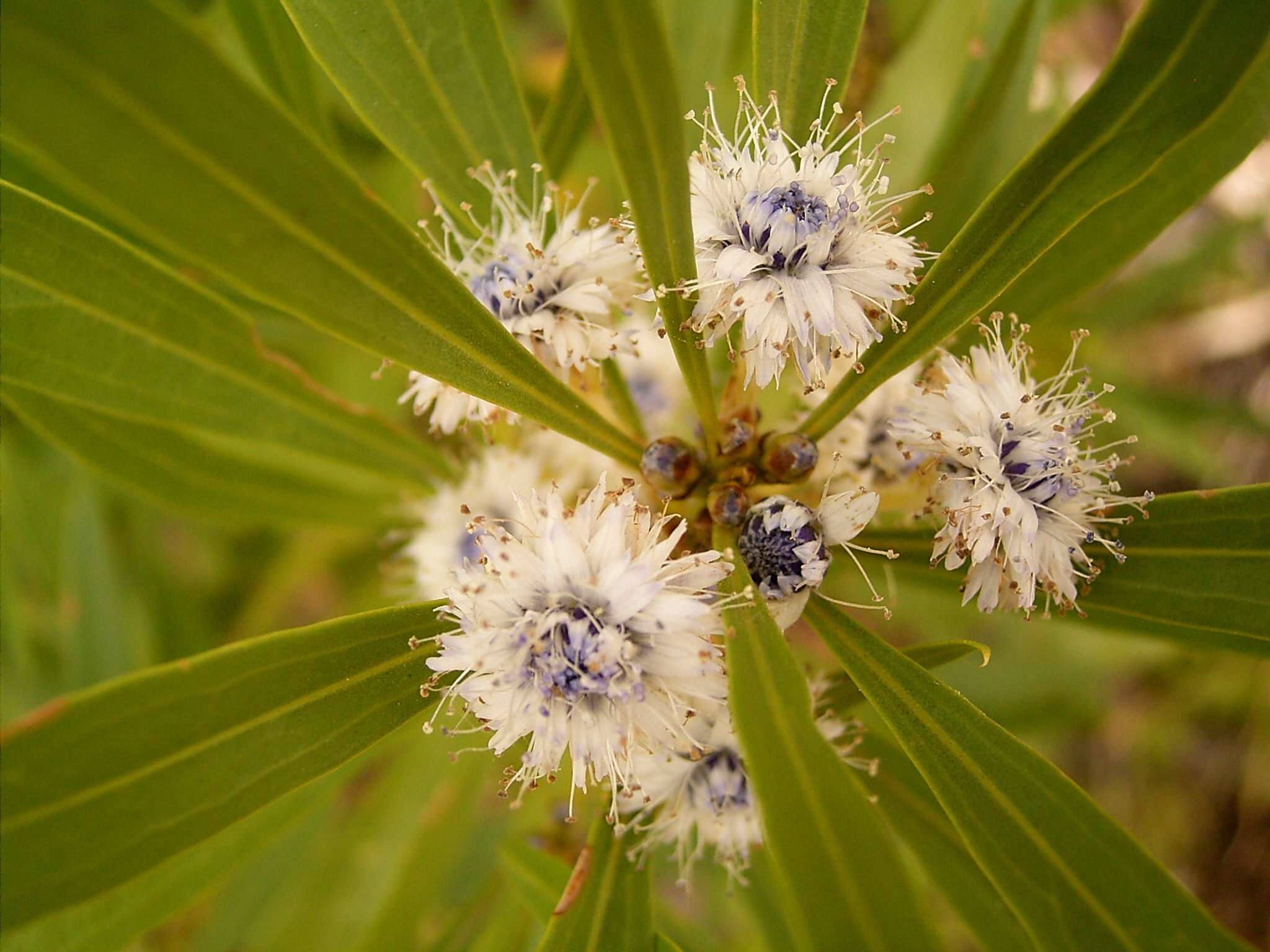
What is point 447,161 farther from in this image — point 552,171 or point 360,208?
point 360,208

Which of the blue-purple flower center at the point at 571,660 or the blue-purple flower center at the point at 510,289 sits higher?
the blue-purple flower center at the point at 510,289

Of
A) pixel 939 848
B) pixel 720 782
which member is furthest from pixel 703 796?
pixel 939 848

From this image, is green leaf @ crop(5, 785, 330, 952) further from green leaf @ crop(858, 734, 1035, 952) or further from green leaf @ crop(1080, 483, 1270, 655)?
green leaf @ crop(1080, 483, 1270, 655)

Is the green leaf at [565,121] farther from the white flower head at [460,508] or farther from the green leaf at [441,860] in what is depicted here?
the green leaf at [441,860]

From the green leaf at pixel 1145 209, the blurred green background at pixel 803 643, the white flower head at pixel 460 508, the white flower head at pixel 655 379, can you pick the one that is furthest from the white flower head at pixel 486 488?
the green leaf at pixel 1145 209

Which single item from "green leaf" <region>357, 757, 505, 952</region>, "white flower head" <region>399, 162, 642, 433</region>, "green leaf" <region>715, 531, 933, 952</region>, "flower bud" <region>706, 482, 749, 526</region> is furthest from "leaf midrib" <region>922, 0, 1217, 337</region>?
"green leaf" <region>357, 757, 505, 952</region>

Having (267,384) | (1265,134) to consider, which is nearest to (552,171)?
(267,384)
